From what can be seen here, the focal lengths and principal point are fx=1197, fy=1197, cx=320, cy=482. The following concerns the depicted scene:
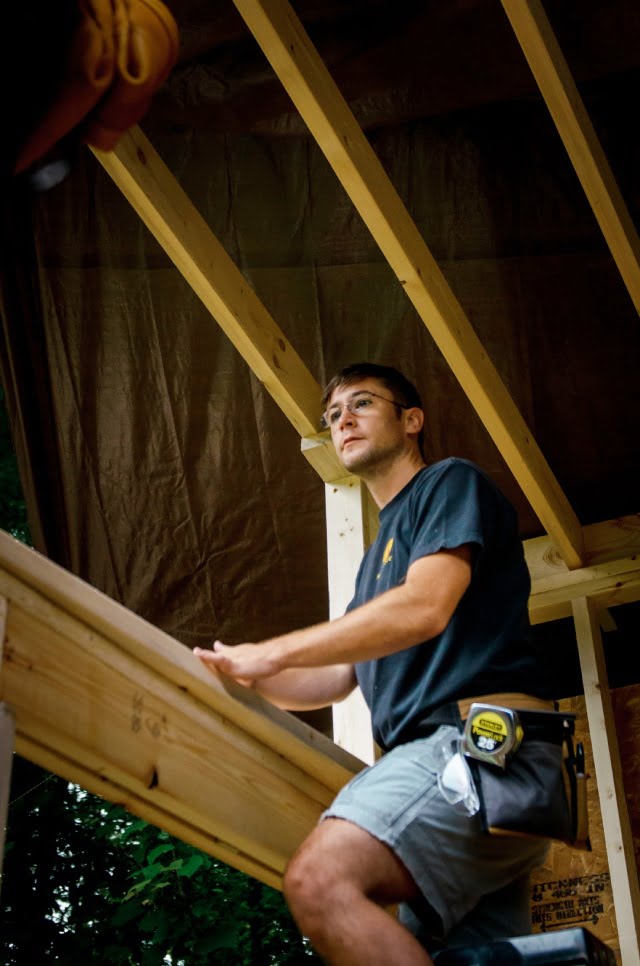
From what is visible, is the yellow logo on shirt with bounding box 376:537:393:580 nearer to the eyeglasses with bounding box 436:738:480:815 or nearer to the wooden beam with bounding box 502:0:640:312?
the eyeglasses with bounding box 436:738:480:815

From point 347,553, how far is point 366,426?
0.48 meters

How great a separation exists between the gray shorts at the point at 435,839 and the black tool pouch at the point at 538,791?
0.17ft

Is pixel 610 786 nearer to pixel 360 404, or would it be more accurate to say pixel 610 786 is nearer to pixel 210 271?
pixel 360 404

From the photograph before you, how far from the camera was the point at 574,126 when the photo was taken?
297cm

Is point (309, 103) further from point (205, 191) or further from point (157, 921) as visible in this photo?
point (157, 921)

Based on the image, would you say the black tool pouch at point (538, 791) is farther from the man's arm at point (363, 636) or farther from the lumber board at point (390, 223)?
the lumber board at point (390, 223)

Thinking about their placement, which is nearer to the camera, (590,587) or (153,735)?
(153,735)

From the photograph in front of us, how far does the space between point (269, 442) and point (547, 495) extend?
95 centimetres

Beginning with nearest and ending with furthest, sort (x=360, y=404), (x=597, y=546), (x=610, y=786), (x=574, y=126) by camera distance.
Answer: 1. (x=574, y=126)
2. (x=360, y=404)
3. (x=610, y=786)
4. (x=597, y=546)

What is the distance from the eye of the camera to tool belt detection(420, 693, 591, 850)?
2188 mm

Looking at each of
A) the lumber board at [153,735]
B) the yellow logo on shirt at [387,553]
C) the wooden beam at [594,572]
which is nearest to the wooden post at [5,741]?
the lumber board at [153,735]

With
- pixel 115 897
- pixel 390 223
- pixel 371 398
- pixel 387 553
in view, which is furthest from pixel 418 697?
pixel 115 897

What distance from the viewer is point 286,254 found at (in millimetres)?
3941

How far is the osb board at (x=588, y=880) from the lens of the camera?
388cm
